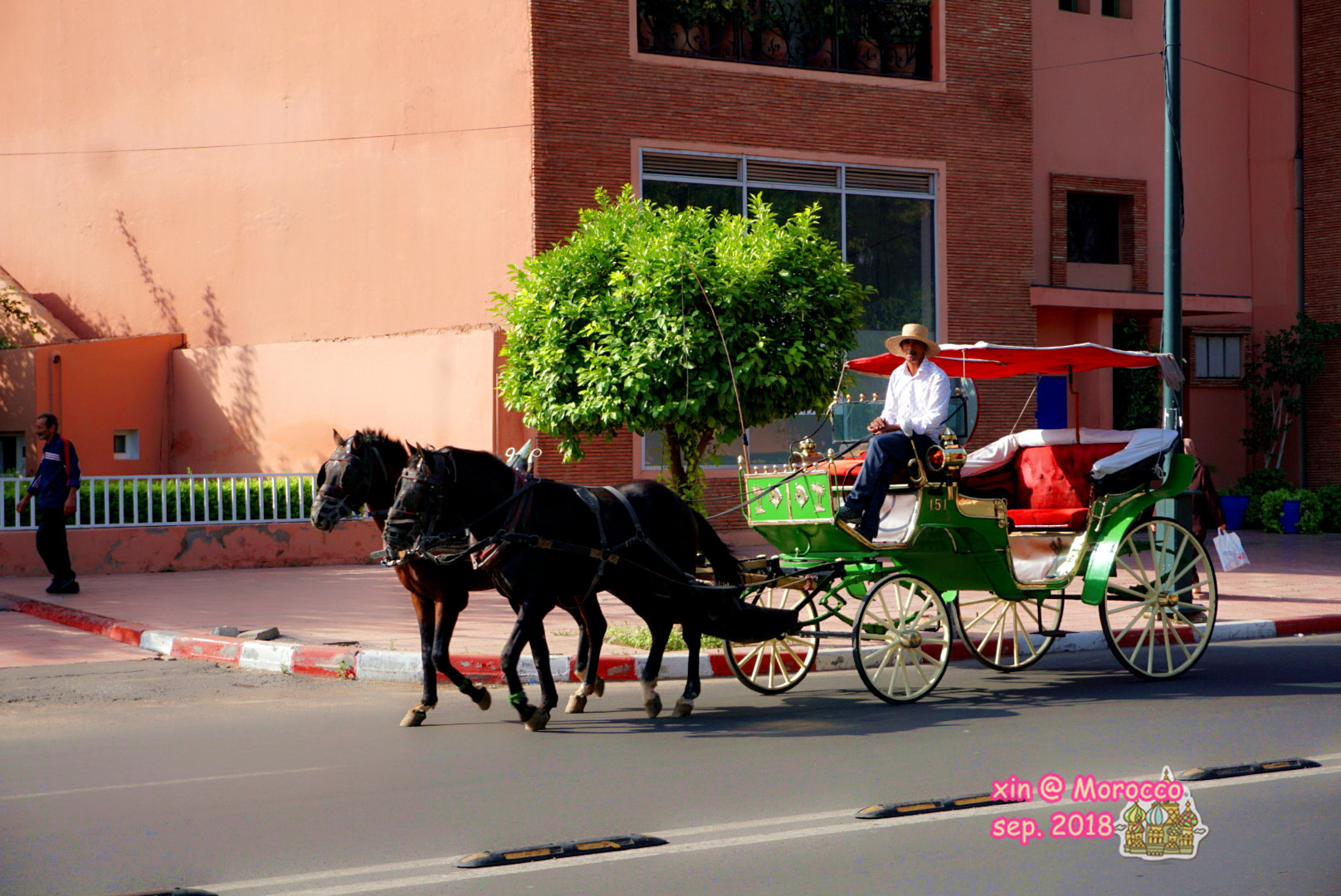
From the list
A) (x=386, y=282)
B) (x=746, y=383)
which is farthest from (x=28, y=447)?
(x=746, y=383)

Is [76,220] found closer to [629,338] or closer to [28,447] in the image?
[28,447]

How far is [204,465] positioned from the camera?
877 inches

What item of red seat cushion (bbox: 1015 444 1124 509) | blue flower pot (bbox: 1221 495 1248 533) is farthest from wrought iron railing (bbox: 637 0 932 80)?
red seat cushion (bbox: 1015 444 1124 509)

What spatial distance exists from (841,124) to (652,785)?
1548 centimetres

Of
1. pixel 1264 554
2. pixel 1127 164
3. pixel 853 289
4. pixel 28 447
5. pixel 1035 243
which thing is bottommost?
pixel 1264 554

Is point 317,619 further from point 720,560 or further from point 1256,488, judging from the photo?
point 1256,488

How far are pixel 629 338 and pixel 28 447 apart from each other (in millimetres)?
14300

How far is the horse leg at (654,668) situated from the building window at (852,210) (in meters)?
10.4

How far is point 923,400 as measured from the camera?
888 cm

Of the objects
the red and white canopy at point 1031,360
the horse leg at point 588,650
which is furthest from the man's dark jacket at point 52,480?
the red and white canopy at point 1031,360

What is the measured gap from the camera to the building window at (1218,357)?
25.4 meters

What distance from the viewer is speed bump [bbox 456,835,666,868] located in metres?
5.09

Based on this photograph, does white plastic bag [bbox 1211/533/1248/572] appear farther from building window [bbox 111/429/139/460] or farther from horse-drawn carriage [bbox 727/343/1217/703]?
building window [bbox 111/429/139/460]

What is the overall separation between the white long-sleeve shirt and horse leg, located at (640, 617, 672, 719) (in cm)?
204
